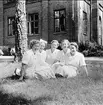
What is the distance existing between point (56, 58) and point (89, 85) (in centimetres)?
204

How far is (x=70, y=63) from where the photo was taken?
248 inches

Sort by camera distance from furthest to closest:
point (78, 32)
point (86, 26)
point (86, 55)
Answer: point (86, 26) → point (78, 32) → point (86, 55)

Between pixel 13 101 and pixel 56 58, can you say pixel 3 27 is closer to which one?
pixel 56 58

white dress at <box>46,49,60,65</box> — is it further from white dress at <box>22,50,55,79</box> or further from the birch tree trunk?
the birch tree trunk

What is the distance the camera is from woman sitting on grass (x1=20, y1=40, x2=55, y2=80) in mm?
5723

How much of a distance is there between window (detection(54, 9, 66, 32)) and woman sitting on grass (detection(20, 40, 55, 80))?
11.7 meters

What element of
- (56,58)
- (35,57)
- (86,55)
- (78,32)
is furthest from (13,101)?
(78,32)

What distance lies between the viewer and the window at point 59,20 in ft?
57.1

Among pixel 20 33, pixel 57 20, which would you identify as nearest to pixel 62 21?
pixel 57 20

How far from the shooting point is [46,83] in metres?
5.07

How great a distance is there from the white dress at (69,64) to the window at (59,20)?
36.7 ft

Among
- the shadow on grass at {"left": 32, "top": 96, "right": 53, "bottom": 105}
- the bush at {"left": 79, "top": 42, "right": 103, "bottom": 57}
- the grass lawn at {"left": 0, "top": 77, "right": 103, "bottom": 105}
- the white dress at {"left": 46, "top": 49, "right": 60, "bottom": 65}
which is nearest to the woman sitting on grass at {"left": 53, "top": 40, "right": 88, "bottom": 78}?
the white dress at {"left": 46, "top": 49, "right": 60, "bottom": 65}

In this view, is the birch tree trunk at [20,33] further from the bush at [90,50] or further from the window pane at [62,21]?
the window pane at [62,21]

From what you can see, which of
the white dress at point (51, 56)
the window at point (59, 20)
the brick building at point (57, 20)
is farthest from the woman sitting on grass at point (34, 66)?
the window at point (59, 20)
